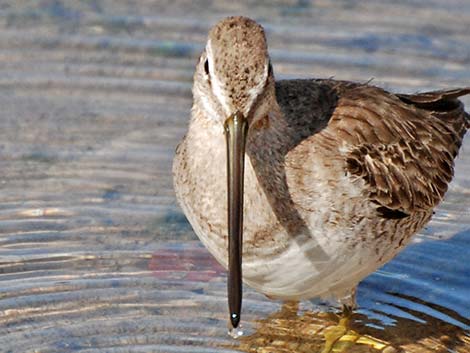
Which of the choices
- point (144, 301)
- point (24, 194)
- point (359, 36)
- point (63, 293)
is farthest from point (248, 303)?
point (359, 36)

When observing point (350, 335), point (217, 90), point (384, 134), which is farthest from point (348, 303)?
point (217, 90)

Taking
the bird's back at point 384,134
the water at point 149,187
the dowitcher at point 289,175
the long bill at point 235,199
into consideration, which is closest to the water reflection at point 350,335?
the water at point 149,187

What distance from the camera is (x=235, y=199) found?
538 centimetres

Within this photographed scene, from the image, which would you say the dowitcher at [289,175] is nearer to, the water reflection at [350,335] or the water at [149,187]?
the water reflection at [350,335]

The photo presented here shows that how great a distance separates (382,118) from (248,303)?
129 cm

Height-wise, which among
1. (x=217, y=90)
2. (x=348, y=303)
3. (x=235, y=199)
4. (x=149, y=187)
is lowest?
(x=348, y=303)

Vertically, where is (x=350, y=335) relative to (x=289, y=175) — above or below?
below

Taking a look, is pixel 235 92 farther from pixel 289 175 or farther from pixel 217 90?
pixel 289 175

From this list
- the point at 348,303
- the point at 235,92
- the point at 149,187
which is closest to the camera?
the point at 235,92

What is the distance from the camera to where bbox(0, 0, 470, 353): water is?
6707 mm

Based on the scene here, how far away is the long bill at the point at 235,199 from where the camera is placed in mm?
5168

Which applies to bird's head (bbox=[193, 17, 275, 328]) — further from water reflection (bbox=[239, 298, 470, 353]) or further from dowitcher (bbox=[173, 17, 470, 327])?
water reflection (bbox=[239, 298, 470, 353])

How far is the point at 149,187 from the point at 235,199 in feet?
8.05

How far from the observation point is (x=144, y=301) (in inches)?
268
